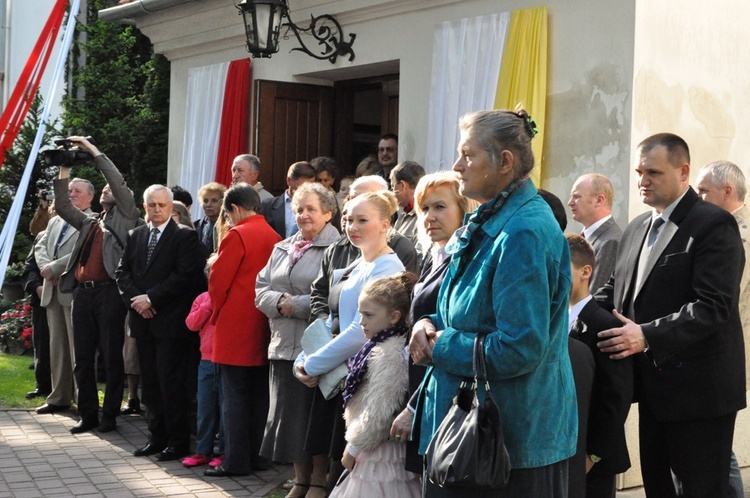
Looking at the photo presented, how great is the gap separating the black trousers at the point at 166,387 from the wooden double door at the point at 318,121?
10.1 ft

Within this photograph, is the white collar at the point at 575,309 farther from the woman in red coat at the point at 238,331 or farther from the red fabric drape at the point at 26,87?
the red fabric drape at the point at 26,87


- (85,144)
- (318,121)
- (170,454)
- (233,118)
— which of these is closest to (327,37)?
(318,121)

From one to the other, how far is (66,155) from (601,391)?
570cm

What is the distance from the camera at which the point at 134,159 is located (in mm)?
17578

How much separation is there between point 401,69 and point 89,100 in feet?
34.7

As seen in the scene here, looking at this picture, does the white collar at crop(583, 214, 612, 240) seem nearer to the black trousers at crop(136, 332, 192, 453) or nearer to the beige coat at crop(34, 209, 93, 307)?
the black trousers at crop(136, 332, 192, 453)

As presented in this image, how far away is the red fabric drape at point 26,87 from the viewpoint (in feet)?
22.4

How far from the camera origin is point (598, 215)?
6.09 metres

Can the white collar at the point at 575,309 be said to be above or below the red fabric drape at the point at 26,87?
below

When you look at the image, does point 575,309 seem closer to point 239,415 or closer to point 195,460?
point 239,415

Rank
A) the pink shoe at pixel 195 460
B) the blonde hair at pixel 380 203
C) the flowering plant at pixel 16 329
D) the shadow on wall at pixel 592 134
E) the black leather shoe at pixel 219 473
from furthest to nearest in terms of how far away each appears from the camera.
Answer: the flowering plant at pixel 16 329, the pink shoe at pixel 195 460, the black leather shoe at pixel 219 473, the shadow on wall at pixel 592 134, the blonde hair at pixel 380 203

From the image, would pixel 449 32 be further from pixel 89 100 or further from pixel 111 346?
pixel 89 100

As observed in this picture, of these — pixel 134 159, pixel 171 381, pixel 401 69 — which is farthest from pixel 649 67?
pixel 134 159

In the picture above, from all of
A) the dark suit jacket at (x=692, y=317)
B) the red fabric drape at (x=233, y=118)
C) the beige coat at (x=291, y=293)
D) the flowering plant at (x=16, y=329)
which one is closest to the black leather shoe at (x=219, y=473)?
the beige coat at (x=291, y=293)
